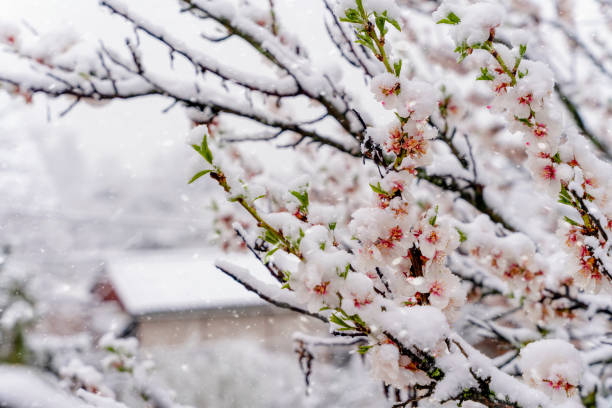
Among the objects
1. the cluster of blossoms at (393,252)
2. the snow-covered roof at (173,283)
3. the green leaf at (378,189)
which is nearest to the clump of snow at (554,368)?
the cluster of blossoms at (393,252)

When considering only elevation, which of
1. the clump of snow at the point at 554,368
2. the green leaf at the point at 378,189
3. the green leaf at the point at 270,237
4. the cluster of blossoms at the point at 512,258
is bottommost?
the cluster of blossoms at the point at 512,258

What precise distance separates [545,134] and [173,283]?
1746 cm

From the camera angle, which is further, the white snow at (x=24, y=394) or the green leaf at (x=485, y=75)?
the green leaf at (x=485, y=75)

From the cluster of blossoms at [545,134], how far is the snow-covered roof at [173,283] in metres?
11.9

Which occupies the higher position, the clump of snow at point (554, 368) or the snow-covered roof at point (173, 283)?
the clump of snow at point (554, 368)

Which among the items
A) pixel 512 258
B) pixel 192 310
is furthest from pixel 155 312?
pixel 512 258

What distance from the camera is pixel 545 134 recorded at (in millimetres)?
1135

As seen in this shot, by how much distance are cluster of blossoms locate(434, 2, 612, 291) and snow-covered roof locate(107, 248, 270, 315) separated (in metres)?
11.9

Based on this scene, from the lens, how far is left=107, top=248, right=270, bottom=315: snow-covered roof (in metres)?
14.7

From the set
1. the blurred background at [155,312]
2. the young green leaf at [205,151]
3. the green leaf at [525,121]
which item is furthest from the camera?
the blurred background at [155,312]

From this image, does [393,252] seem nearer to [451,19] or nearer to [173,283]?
[451,19]

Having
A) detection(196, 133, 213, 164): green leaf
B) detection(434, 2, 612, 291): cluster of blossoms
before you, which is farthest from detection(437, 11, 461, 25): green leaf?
detection(196, 133, 213, 164): green leaf

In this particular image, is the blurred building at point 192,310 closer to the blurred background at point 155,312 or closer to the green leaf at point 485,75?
the blurred background at point 155,312

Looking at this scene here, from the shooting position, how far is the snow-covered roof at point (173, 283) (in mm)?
14719
